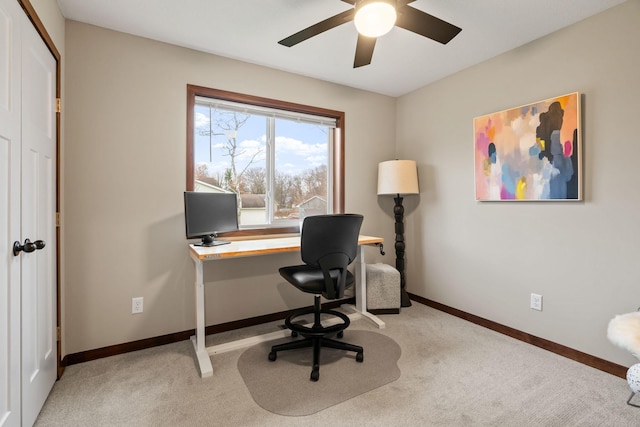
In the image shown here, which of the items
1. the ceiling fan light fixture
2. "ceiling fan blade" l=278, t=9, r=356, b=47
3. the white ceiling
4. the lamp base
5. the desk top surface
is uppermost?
the white ceiling

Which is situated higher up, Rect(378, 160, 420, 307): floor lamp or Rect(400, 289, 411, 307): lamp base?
Rect(378, 160, 420, 307): floor lamp

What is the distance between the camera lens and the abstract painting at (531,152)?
85.0 inches

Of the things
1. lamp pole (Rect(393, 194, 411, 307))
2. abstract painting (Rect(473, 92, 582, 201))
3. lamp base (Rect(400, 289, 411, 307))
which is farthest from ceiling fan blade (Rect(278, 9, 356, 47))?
lamp base (Rect(400, 289, 411, 307))

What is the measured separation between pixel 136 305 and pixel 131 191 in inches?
34.0

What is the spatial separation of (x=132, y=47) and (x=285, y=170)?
1.55 m

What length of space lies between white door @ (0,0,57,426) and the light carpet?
107 cm

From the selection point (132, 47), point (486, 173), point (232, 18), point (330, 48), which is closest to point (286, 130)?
point (330, 48)

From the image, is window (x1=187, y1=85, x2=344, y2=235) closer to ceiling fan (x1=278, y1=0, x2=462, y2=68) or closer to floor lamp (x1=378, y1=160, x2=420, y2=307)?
floor lamp (x1=378, y1=160, x2=420, y2=307)

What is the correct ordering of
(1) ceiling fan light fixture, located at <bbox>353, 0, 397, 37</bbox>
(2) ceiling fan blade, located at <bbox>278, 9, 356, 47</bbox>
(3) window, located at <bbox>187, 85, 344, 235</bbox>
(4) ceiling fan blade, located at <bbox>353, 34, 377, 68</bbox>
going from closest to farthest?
(1) ceiling fan light fixture, located at <bbox>353, 0, 397, 37</bbox> → (2) ceiling fan blade, located at <bbox>278, 9, 356, 47</bbox> → (4) ceiling fan blade, located at <bbox>353, 34, 377, 68</bbox> → (3) window, located at <bbox>187, 85, 344, 235</bbox>

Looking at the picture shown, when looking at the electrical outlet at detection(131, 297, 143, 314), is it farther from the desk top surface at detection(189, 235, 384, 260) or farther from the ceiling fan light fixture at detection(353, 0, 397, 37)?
the ceiling fan light fixture at detection(353, 0, 397, 37)

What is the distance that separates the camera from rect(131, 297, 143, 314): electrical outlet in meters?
2.32

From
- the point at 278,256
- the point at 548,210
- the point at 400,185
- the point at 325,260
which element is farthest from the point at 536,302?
the point at 278,256

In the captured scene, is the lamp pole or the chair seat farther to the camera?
the lamp pole

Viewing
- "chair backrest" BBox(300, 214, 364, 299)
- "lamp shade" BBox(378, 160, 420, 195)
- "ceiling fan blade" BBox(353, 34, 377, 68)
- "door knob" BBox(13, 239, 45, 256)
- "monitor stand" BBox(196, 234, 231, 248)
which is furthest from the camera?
"lamp shade" BBox(378, 160, 420, 195)
